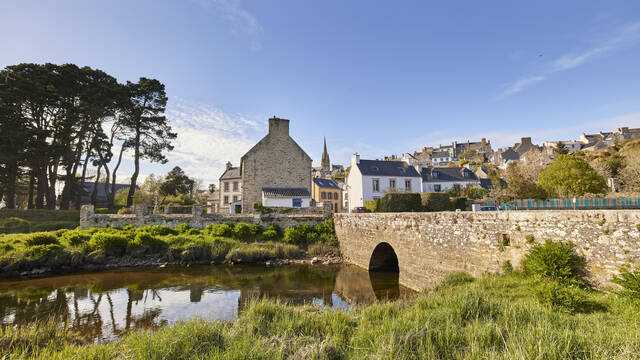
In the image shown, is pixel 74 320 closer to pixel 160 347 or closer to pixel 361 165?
pixel 160 347

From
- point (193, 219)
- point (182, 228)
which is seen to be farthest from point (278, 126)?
point (182, 228)

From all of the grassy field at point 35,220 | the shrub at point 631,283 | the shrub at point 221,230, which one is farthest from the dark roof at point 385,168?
the grassy field at point 35,220

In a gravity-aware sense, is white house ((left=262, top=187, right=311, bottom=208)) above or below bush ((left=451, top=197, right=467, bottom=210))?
above

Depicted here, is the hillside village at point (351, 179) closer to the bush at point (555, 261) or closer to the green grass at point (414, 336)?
the bush at point (555, 261)

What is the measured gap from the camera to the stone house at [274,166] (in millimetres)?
33250

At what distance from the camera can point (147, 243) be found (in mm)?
21734

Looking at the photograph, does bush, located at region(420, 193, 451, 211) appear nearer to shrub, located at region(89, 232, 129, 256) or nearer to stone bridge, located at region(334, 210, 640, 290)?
stone bridge, located at region(334, 210, 640, 290)

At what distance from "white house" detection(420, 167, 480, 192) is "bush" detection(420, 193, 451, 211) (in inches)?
690

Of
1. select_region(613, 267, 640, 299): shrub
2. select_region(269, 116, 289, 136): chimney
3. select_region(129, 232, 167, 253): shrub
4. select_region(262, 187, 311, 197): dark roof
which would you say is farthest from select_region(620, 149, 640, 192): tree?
select_region(129, 232, 167, 253): shrub

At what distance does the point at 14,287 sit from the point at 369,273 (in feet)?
63.9

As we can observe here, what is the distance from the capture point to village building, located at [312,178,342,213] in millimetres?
47719

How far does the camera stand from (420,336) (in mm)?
5020

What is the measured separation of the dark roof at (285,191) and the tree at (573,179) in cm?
2277

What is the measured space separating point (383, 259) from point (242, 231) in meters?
12.6
